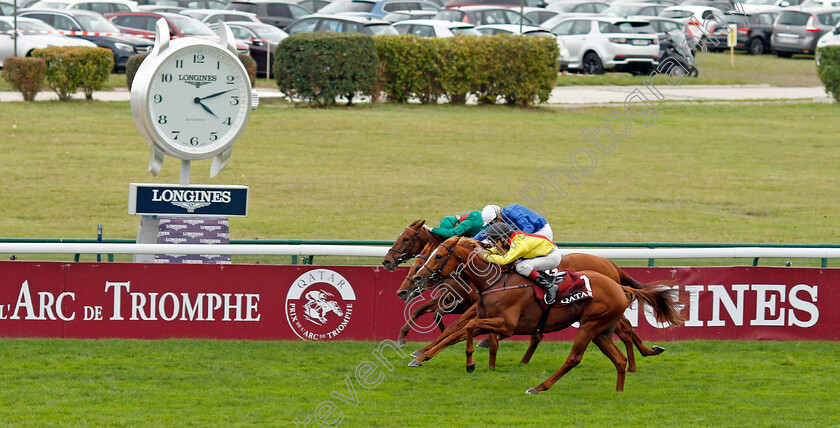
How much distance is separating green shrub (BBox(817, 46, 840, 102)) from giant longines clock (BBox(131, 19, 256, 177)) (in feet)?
61.0

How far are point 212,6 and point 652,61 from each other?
15940 mm

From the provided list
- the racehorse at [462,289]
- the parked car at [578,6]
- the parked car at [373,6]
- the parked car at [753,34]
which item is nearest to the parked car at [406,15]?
the parked car at [373,6]

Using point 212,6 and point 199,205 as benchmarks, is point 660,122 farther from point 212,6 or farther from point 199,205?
point 212,6

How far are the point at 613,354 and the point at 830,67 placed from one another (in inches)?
760

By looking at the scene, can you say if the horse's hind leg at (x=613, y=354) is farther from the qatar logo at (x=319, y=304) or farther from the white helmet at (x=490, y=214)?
the qatar logo at (x=319, y=304)

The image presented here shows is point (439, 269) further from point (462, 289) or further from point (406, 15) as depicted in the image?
point (406, 15)

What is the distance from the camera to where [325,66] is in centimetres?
2255

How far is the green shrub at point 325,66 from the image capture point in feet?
72.9

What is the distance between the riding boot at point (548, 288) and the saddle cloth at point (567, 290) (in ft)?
0.10

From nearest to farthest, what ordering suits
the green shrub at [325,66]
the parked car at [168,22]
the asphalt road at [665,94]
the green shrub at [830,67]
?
the green shrub at [325,66] < the asphalt road at [665,94] < the green shrub at [830,67] < the parked car at [168,22]

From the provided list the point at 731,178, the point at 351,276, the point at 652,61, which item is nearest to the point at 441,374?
the point at 351,276

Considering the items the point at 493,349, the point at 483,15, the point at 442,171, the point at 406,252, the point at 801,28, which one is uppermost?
the point at 801,28

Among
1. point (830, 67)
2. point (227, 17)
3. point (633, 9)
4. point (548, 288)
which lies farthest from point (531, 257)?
point (633, 9)

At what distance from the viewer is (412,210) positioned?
54.7ft
